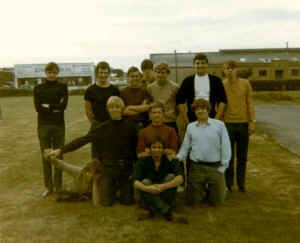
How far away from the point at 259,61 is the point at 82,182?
1798 inches

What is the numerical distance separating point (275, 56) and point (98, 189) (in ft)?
160

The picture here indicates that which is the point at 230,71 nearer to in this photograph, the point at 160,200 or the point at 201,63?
the point at 201,63

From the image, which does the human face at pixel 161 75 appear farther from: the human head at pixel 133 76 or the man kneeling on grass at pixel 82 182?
the man kneeling on grass at pixel 82 182

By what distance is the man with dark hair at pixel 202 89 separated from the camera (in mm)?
4582

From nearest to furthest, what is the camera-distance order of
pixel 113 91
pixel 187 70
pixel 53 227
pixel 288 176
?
1. pixel 53 227
2. pixel 113 91
3. pixel 288 176
4. pixel 187 70

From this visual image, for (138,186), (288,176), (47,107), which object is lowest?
(288,176)

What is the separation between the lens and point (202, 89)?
4609 millimetres

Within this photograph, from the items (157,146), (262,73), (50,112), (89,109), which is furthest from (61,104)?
(262,73)

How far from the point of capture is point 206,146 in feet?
14.5

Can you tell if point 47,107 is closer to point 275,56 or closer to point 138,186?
point 138,186

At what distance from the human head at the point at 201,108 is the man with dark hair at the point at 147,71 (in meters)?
0.90

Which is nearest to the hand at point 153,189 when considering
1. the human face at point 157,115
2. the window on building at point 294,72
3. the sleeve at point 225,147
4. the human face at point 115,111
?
the human face at point 157,115

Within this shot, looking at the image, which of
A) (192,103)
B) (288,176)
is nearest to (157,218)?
(192,103)

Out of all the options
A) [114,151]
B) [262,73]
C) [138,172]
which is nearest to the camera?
[138,172]
